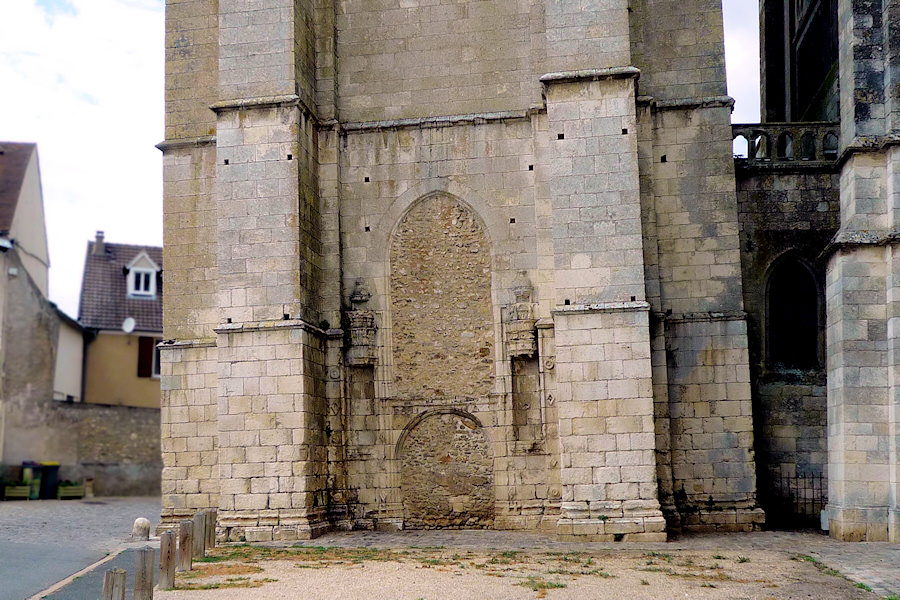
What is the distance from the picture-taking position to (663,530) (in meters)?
13.1

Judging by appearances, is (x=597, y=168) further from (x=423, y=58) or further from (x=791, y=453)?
(x=791, y=453)

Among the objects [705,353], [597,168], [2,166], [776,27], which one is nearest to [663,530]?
[705,353]

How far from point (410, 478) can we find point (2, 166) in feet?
57.2

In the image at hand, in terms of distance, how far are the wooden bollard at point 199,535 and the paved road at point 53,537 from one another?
117cm

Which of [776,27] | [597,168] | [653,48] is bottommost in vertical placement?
[597,168]

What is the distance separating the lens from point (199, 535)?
11.9 metres

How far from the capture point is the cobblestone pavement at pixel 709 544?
11.1 meters

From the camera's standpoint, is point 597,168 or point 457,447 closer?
point 597,168

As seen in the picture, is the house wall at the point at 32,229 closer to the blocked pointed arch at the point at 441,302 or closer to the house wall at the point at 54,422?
the house wall at the point at 54,422

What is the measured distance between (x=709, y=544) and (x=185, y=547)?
6.24 meters

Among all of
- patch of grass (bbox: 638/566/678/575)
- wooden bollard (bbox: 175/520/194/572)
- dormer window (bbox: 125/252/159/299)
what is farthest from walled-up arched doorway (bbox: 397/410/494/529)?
dormer window (bbox: 125/252/159/299)

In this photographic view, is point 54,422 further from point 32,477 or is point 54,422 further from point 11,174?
point 11,174

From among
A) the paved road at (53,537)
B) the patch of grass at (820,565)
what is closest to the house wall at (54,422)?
the paved road at (53,537)

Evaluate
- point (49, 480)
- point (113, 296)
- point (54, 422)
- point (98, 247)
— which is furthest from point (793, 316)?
point (98, 247)
